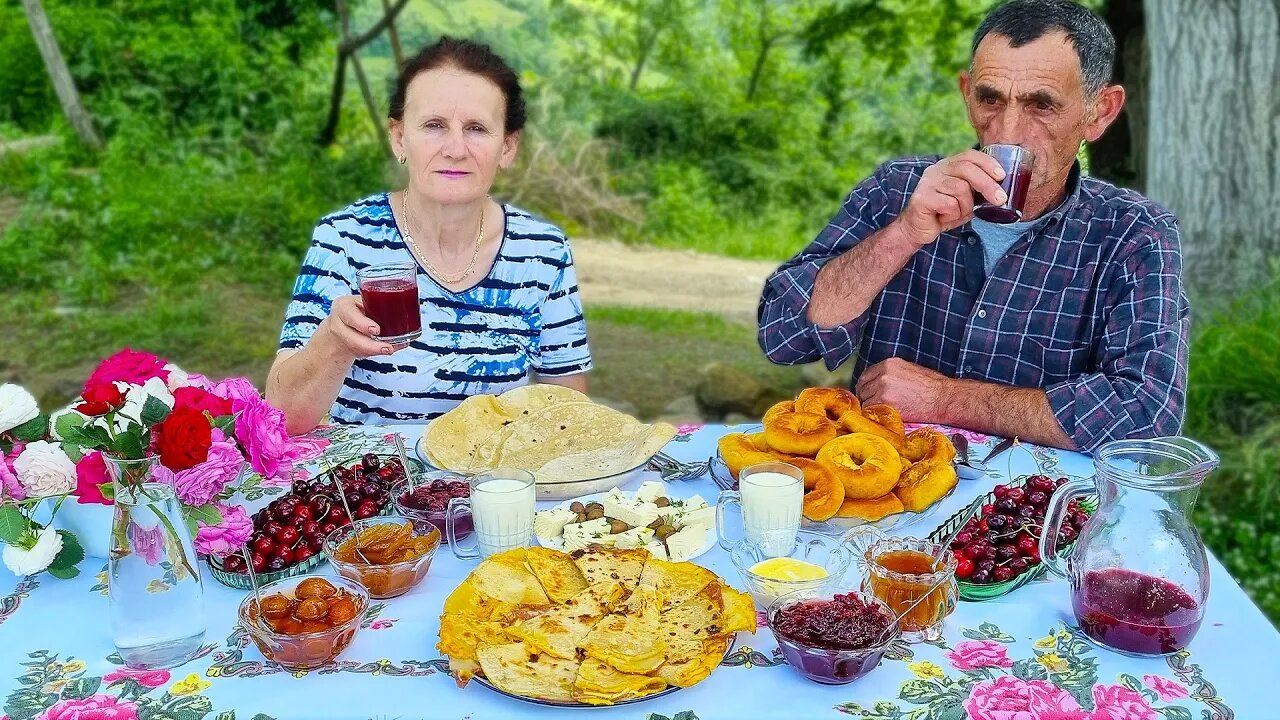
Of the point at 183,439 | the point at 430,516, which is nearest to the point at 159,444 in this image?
the point at 183,439

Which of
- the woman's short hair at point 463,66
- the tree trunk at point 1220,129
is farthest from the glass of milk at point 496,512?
the tree trunk at point 1220,129

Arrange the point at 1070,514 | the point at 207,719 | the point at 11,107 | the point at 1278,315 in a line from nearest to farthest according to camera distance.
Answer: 1. the point at 207,719
2. the point at 1070,514
3. the point at 1278,315
4. the point at 11,107

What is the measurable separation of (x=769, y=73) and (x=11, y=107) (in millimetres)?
8812

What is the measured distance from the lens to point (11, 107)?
1024cm

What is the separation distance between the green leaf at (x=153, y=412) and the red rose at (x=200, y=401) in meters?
0.03

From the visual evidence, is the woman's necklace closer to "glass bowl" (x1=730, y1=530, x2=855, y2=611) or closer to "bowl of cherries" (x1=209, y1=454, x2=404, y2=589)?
"bowl of cherries" (x1=209, y1=454, x2=404, y2=589)

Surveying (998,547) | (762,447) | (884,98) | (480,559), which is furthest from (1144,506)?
(884,98)

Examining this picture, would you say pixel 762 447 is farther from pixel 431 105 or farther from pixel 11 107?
pixel 11 107

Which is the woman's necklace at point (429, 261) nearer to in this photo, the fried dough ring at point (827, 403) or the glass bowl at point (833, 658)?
the fried dough ring at point (827, 403)

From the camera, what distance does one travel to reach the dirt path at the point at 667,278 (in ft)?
30.6

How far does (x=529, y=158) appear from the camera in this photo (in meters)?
10.9

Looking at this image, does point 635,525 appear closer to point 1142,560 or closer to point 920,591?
point 920,591

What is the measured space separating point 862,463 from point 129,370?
146cm

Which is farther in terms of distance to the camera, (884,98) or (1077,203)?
(884,98)
